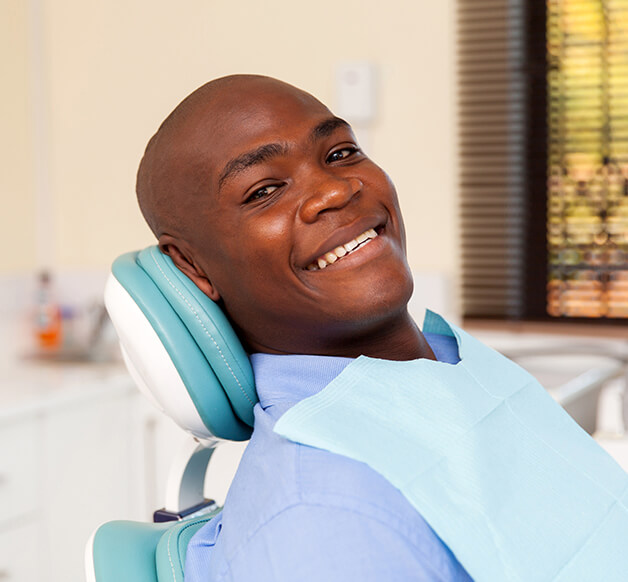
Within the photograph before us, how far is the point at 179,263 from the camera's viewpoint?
101cm

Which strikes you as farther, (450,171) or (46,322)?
(46,322)

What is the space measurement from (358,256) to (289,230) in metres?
0.08

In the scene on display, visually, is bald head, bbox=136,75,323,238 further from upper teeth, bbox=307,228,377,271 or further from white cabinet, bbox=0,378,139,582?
white cabinet, bbox=0,378,139,582

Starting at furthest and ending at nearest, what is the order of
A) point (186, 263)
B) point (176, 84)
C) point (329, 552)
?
point (176, 84) → point (186, 263) → point (329, 552)

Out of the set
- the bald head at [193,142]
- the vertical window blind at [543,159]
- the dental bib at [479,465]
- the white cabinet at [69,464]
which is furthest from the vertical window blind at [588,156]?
the bald head at [193,142]

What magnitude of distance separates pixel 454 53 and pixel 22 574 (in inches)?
73.4

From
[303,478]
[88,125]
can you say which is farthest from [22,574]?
[303,478]

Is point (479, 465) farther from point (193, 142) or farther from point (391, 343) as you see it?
point (193, 142)

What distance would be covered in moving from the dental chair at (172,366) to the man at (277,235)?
0.12 feet

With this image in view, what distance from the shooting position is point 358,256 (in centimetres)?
93

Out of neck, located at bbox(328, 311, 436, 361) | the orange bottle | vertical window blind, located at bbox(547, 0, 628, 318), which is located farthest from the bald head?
the orange bottle

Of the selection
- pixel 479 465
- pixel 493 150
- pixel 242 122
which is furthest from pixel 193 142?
pixel 493 150

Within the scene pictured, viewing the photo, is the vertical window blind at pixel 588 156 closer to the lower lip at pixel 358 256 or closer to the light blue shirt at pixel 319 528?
the lower lip at pixel 358 256

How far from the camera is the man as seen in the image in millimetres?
915
